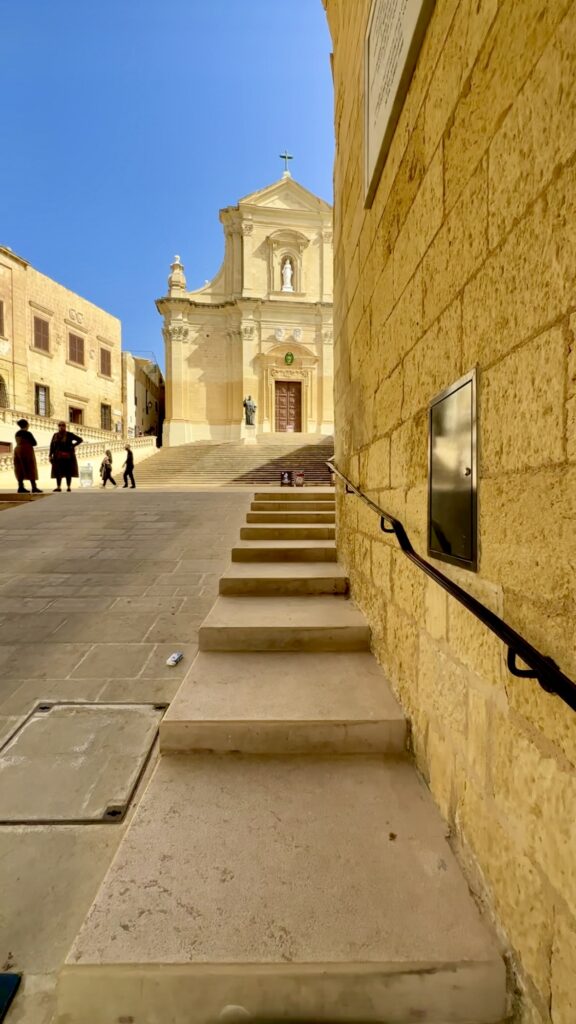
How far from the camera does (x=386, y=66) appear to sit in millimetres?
1869

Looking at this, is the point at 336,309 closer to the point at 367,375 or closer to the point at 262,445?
the point at 367,375

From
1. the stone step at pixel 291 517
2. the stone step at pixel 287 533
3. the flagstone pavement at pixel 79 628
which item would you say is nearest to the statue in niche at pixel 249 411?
the flagstone pavement at pixel 79 628

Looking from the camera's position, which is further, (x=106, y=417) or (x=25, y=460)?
(x=106, y=417)

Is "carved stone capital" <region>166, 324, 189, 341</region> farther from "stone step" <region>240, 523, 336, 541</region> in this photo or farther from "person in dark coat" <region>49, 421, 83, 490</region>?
"stone step" <region>240, 523, 336, 541</region>

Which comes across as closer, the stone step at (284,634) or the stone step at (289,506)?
the stone step at (284,634)

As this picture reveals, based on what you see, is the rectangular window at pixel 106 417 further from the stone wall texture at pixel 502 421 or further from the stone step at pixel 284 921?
the stone step at pixel 284 921

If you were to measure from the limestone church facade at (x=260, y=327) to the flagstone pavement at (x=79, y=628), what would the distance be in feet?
48.6

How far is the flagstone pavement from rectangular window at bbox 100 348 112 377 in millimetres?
19070

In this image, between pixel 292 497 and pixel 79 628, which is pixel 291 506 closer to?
pixel 292 497

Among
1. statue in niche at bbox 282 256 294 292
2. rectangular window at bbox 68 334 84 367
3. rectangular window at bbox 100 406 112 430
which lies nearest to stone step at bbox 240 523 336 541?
statue in niche at bbox 282 256 294 292

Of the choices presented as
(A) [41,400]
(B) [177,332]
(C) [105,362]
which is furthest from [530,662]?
(C) [105,362]

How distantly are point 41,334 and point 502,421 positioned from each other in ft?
82.4

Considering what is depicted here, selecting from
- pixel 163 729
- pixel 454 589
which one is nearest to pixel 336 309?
pixel 454 589

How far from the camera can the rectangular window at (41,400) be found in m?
20.3
